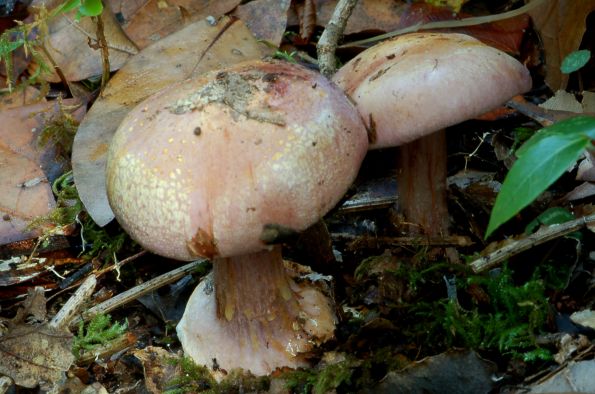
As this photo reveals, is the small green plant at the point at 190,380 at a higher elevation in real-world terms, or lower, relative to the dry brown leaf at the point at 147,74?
lower

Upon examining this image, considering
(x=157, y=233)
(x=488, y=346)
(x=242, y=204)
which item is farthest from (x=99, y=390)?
(x=488, y=346)

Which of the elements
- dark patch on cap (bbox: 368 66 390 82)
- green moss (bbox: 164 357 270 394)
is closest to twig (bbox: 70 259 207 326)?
green moss (bbox: 164 357 270 394)

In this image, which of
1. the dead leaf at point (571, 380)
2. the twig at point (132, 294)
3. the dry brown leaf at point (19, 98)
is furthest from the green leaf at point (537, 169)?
the dry brown leaf at point (19, 98)

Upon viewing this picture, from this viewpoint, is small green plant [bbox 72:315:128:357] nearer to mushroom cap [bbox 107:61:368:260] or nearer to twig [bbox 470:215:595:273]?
mushroom cap [bbox 107:61:368:260]

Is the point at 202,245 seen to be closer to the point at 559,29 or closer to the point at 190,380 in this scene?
the point at 190,380

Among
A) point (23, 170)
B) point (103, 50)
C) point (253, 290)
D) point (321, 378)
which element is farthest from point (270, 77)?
point (23, 170)

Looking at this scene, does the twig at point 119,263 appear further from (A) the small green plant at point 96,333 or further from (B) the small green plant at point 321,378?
(B) the small green plant at point 321,378
